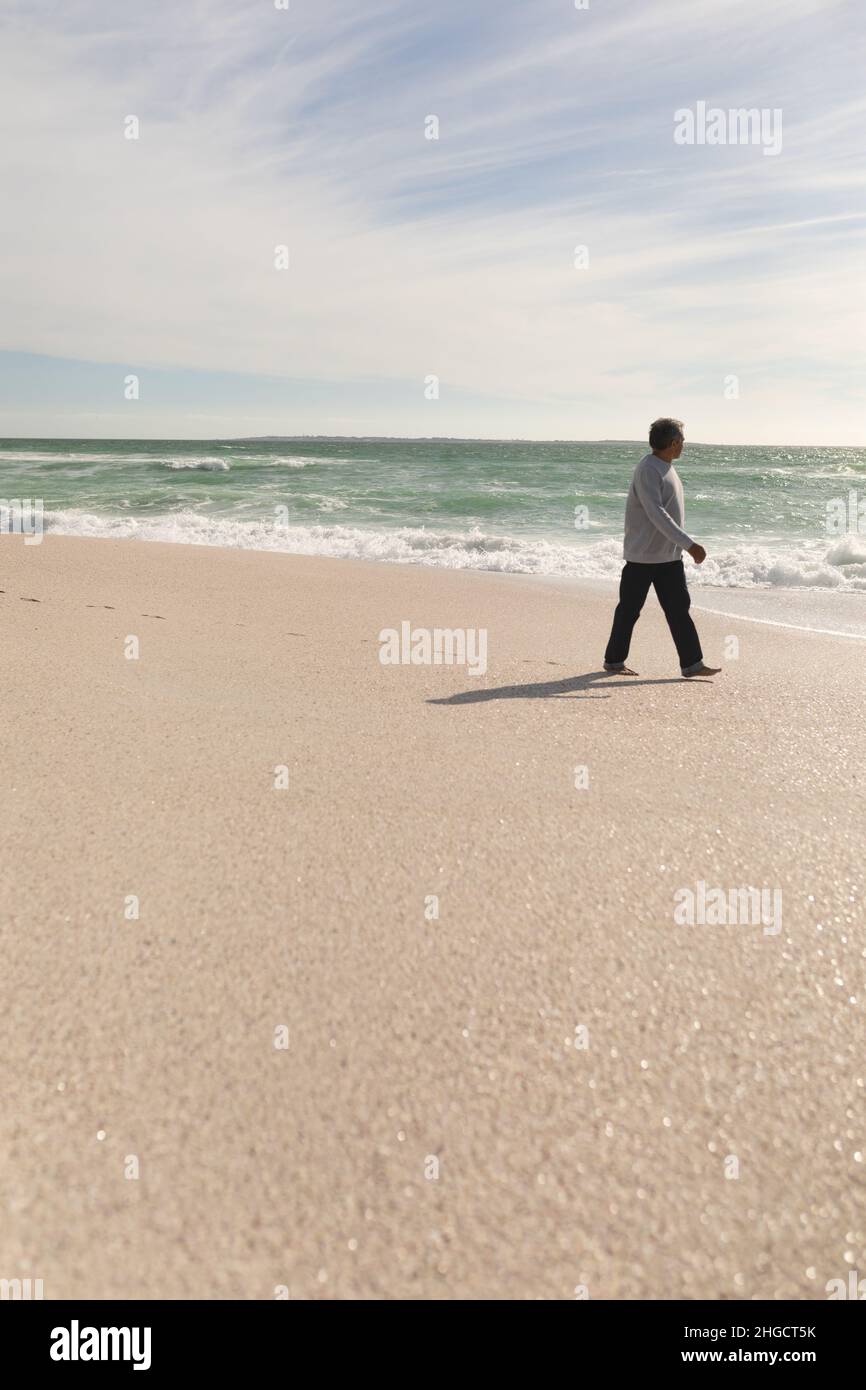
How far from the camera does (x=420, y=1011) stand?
163cm

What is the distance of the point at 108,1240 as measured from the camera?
121 cm

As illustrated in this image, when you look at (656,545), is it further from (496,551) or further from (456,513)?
(456,513)

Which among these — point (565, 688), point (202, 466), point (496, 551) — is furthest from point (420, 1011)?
point (202, 466)

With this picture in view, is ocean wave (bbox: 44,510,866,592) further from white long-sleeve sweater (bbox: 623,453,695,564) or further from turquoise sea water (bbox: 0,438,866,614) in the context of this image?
white long-sleeve sweater (bbox: 623,453,695,564)

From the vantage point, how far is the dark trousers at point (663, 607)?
475 cm

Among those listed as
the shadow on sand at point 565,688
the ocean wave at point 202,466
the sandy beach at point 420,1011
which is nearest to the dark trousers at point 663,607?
the shadow on sand at point 565,688

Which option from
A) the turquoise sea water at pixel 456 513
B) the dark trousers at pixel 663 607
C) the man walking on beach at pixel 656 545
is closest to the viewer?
the dark trousers at pixel 663 607

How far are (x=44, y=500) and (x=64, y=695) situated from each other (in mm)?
21632

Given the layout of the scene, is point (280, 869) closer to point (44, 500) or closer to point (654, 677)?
point (654, 677)

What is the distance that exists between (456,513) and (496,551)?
733 cm

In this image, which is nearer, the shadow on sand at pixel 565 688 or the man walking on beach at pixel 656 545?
the shadow on sand at pixel 565 688

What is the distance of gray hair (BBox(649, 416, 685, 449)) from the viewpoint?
4965mm

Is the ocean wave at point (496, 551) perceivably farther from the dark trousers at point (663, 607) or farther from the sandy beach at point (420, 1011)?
the sandy beach at point (420, 1011)

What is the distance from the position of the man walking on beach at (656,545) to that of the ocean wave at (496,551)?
525 cm
